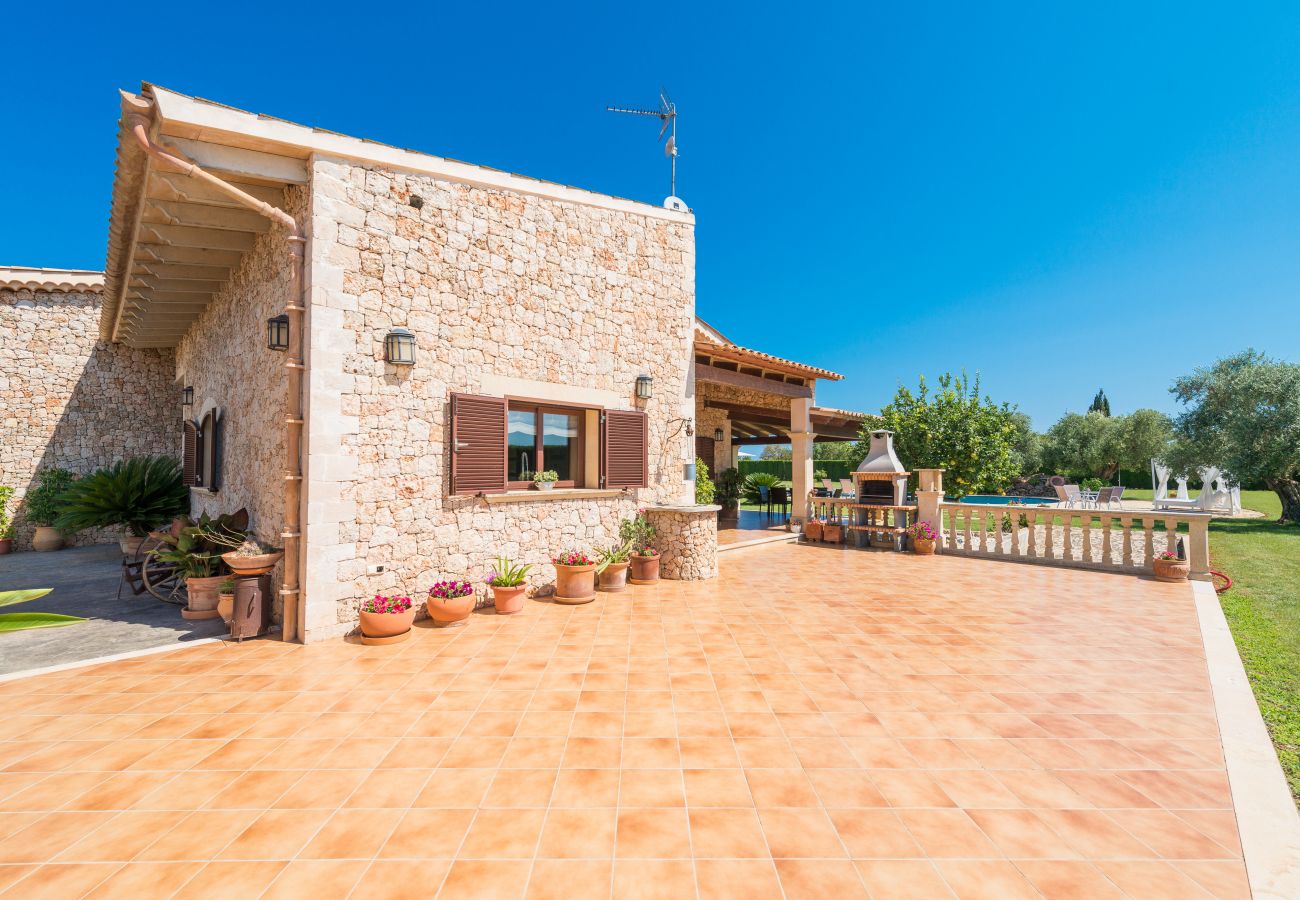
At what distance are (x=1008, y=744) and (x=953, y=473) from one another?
11.6 metres

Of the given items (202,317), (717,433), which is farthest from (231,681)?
(717,433)

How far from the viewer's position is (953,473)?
1297 centimetres

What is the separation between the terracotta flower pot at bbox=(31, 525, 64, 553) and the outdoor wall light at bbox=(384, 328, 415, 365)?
36.1ft

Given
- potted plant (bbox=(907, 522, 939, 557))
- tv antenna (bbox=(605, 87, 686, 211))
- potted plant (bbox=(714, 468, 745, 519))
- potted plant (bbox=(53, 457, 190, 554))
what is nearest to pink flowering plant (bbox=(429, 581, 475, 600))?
potted plant (bbox=(53, 457, 190, 554))

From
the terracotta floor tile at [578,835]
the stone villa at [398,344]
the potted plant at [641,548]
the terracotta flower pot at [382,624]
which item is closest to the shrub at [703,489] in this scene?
the stone villa at [398,344]

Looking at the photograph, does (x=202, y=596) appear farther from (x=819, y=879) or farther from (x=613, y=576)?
(x=819, y=879)

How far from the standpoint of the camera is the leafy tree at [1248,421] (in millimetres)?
13250

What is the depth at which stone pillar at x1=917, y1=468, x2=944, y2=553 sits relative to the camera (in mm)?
9609

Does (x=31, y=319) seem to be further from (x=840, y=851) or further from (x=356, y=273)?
(x=840, y=851)

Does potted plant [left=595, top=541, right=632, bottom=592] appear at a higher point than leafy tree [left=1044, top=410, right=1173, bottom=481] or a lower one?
lower

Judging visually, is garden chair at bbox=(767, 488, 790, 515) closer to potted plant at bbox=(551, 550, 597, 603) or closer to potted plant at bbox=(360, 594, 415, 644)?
potted plant at bbox=(551, 550, 597, 603)

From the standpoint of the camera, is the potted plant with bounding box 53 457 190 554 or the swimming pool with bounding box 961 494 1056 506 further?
the swimming pool with bounding box 961 494 1056 506

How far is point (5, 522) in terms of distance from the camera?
9.96m

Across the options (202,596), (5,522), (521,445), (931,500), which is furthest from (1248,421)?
(5,522)
